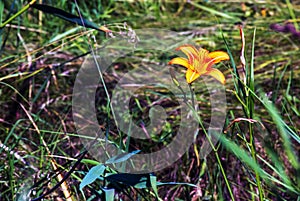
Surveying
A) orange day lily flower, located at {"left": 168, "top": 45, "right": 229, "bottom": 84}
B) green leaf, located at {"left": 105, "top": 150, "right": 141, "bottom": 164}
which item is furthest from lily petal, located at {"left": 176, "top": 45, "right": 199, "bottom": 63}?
green leaf, located at {"left": 105, "top": 150, "right": 141, "bottom": 164}

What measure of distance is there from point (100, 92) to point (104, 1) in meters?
0.63

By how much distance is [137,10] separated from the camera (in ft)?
6.76

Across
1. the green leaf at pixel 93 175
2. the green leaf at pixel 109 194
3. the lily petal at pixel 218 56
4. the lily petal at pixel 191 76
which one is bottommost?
the green leaf at pixel 109 194

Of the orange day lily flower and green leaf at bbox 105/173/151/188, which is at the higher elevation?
the orange day lily flower

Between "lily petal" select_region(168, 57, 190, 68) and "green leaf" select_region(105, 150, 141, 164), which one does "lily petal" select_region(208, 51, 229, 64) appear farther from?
"green leaf" select_region(105, 150, 141, 164)

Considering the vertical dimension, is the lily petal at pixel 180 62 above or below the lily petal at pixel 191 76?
above

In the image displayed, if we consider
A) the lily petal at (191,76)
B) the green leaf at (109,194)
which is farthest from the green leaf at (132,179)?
the lily petal at (191,76)

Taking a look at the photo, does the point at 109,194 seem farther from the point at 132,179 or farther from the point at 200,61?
the point at 200,61

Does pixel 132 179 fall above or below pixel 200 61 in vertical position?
below

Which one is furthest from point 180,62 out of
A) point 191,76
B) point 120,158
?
point 120,158

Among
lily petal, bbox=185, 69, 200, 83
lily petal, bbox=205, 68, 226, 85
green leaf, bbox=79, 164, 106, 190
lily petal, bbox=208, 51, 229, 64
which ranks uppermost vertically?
lily petal, bbox=208, 51, 229, 64

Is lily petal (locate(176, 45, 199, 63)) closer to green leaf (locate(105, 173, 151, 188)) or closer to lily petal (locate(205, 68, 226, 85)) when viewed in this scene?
lily petal (locate(205, 68, 226, 85))

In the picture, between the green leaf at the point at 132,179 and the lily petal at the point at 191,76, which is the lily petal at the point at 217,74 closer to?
the lily petal at the point at 191,76

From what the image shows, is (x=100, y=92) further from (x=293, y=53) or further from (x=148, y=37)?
(x=293, y=53)
